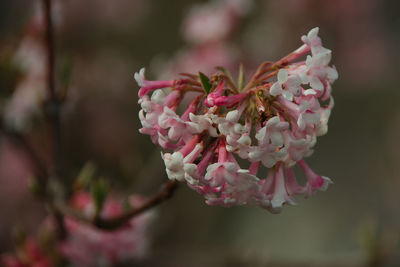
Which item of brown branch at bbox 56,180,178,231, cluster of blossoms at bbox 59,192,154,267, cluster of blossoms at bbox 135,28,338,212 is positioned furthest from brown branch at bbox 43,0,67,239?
cluster of blossoms at bbox 135,28,338,212

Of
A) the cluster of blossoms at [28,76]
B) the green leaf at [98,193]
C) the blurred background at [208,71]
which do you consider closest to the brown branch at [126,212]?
the green leaf at [98,193]

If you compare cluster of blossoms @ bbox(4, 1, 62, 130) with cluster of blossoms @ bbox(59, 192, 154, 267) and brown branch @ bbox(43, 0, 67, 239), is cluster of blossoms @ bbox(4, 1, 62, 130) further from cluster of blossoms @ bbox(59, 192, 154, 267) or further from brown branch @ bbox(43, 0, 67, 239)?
cluster of blossoms @ bbox(59, 192, 154, 267)

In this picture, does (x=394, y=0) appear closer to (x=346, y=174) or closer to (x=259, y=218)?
(x=346, y=174)

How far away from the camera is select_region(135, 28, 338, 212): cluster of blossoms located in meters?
1.39

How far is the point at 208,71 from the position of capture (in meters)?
3.62

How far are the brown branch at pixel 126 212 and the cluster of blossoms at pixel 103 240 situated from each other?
14.3 inches

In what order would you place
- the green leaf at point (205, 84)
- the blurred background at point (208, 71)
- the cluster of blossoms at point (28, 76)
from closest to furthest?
the green leaf at point (205, 84) < the cluster of blossoms at point (28, 76) < the blurred background at point (208, 71)

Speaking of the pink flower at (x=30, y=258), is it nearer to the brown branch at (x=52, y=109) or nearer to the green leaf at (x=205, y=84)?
the brown branch at (x=52, y=109)

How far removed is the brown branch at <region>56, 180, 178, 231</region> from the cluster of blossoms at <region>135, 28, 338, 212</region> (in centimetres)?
15

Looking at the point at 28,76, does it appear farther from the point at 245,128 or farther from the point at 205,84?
the point at 245,128

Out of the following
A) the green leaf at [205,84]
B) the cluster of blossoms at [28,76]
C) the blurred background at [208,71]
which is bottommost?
the blurred background at [208,71]

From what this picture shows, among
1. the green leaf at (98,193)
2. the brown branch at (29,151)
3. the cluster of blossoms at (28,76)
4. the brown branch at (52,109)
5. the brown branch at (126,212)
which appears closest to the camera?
the brown branch at (126,212)

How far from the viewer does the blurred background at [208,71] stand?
3.25 m

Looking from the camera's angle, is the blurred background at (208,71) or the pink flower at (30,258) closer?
the pink flower at (30,258)
